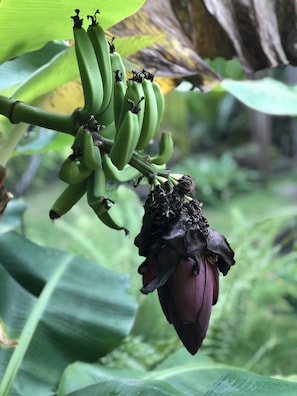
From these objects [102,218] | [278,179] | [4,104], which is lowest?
[278,179]

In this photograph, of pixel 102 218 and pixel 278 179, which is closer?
pixel 102 218

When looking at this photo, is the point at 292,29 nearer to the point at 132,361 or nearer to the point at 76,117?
the point at 76,117

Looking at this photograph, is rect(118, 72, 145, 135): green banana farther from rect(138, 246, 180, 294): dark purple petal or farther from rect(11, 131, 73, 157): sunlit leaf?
rect(11, 131, 73, 157): sunlit leaf

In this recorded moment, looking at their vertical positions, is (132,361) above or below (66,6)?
below

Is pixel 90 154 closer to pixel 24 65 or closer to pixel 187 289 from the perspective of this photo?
pixel 187 289

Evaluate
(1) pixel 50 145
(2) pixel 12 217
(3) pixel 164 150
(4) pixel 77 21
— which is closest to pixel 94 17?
(4) pixel 77 21

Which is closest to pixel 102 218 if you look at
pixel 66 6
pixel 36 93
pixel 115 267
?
pixel 66 6

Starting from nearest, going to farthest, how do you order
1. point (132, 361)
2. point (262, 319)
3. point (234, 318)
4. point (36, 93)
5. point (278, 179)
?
point (36, 93), point (132, 361), point (234, 318), point (262, 319), point (278, 179)
